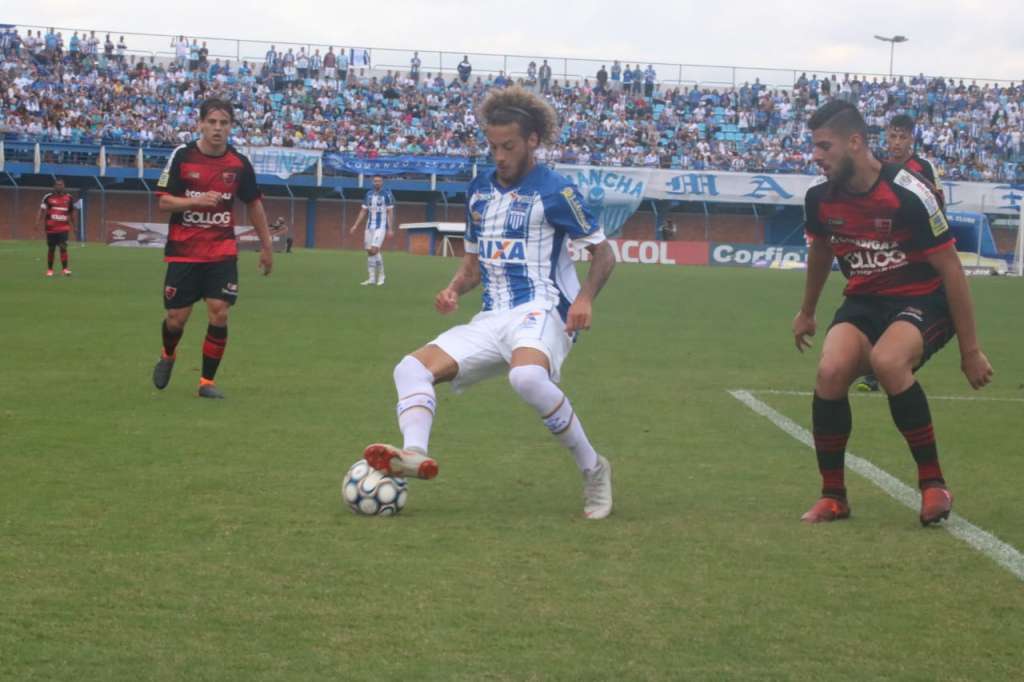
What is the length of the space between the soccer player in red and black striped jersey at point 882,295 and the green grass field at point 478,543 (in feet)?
1.24

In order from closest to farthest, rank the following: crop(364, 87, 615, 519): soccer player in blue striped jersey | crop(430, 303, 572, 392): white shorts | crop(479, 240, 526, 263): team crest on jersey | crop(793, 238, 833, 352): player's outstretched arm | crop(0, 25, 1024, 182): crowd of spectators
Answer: crop(364, 87, 615, 519): soccer player in blue striped jersey, crop(430, 303, 572, 392): white shorts, crop(479, 240, 526, 263): team crest on jersey, crop(793, 238, 833, 352): player's outstretched arm, crop(0, 25, 1024, 182): crowd of spectators

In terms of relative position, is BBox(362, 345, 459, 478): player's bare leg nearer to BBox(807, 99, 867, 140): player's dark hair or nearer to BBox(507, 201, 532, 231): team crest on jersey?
BBox(507, 201, 532, 231): team crest on jersey

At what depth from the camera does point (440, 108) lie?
60875 mm

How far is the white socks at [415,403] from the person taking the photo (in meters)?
5.98

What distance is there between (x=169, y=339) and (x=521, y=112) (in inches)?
204

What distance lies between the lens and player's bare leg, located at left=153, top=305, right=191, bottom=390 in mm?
10414

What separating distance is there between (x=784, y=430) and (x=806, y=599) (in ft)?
14.8

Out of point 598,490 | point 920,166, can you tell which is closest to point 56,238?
point 920,166

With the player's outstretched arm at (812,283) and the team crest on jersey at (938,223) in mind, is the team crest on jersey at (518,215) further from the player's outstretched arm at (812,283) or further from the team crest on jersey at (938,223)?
the team crest on jersey at (938,223)

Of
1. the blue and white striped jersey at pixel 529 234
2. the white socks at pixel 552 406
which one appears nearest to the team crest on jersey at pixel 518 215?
the blue and white striped jersey at pixel 529 234

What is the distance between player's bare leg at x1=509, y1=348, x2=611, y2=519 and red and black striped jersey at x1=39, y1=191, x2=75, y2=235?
889 inches

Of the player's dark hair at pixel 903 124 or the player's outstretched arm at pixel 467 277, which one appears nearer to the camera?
the player's outstretched arm at pixel 467 277

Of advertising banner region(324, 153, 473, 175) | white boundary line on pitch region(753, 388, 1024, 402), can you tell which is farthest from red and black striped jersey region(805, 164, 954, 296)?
advertising banner region(324, 153, 473, 175)

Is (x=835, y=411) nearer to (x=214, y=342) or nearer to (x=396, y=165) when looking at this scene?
(x=214, y=342)
